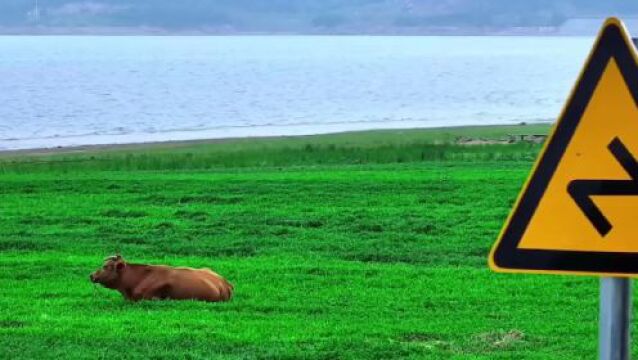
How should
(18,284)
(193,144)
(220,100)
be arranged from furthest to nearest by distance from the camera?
(220,100)
(193,144)
(18,284)

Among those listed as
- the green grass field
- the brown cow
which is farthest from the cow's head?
the green grass field

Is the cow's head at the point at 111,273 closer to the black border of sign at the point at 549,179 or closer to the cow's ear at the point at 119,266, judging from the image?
the cow's ear at the point at 119,266

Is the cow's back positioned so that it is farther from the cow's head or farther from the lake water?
the lake water

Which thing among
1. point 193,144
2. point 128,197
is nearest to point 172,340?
point 128,197

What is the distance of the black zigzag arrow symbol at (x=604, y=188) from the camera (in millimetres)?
3600

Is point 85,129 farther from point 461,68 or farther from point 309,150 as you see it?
point 461,68

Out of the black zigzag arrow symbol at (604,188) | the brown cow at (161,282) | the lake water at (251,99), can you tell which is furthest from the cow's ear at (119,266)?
the lake water at (251,99)

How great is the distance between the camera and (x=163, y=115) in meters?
71.8

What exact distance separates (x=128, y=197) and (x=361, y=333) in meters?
10.9

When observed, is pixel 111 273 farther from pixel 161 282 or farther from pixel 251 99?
pixel 251 99

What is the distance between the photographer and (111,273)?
10.2m

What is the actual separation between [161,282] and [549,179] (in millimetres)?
6828

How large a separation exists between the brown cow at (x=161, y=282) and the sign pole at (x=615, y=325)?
6.79m

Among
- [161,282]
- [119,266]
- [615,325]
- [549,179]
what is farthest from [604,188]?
[119,266]
